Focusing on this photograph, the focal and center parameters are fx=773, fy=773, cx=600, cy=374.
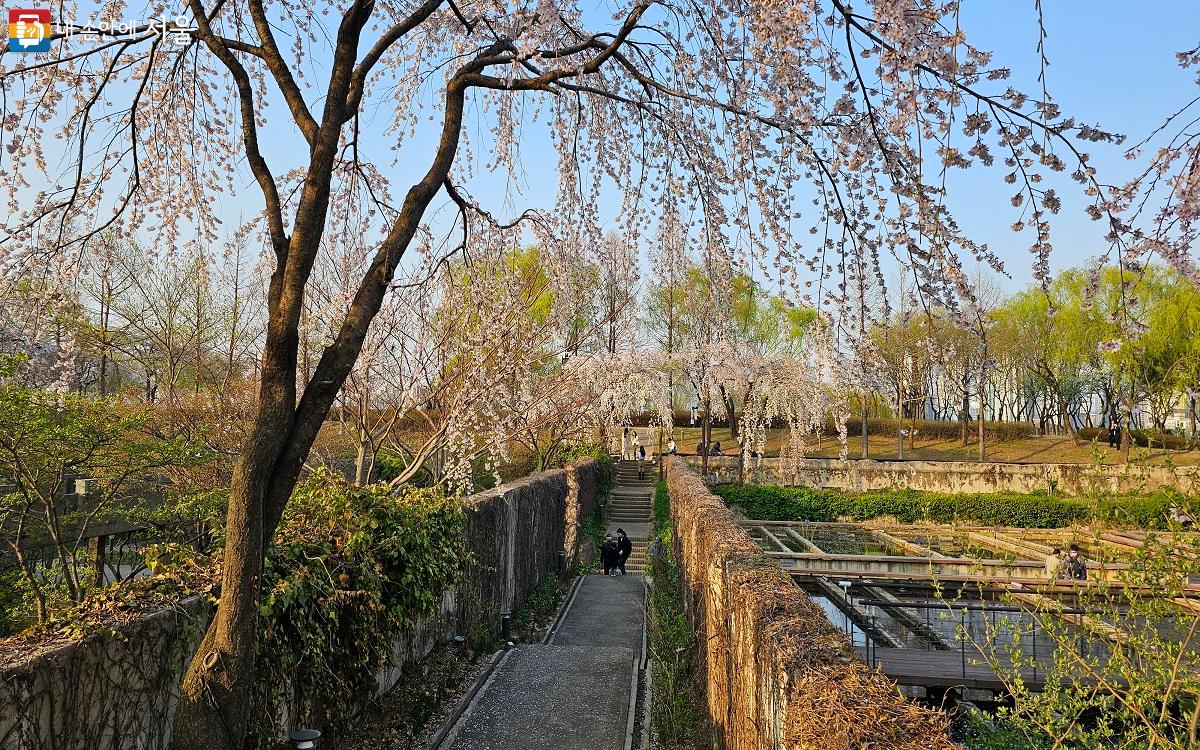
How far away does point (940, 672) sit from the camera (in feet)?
28.4

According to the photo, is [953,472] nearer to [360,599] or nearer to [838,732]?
[360,599]

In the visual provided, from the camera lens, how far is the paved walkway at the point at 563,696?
22.3 ft

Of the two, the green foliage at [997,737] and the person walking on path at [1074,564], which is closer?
the green foliage at [997,737]

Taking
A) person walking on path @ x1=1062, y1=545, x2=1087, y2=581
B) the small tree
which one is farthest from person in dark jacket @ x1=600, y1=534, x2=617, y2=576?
the small tree

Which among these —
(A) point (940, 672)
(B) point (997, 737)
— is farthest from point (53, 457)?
(A) point (940, 672)

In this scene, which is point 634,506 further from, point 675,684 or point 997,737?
point 997,737

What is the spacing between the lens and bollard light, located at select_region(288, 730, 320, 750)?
478 cm

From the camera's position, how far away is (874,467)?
31.3 metres

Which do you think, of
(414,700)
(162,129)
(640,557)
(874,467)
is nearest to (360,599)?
(414,700)

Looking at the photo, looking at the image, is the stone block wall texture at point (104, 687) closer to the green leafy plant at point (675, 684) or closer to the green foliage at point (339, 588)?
the green foliage at point (339, 588)

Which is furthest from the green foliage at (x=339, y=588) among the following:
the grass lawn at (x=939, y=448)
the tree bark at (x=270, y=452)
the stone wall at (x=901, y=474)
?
the grass lawn at (x=939, y=448)

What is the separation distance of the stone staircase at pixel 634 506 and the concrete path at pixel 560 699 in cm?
927

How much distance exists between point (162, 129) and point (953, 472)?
30722mm

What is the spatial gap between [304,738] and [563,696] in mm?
3595
